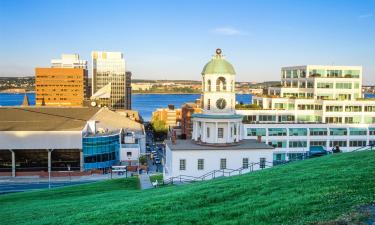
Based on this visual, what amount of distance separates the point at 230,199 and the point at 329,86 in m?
64.5

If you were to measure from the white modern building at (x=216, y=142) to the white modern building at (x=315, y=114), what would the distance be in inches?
774

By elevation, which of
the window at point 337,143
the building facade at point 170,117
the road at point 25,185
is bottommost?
the road at point 25,185

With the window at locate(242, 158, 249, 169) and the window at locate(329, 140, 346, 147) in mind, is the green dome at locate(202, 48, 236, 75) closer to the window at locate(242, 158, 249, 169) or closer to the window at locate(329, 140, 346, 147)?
the window at locate(242, 158, 249, 169)

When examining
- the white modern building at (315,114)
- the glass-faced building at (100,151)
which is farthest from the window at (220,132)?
the glass-faced building at (100,151)

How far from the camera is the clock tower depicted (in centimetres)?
5069

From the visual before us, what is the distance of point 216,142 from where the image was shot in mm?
49938

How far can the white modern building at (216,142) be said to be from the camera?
46938 millimetres

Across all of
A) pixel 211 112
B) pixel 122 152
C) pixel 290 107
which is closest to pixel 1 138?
pixel 122 152

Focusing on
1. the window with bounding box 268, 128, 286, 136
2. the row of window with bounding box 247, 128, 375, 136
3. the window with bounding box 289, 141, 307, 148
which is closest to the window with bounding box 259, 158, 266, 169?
the row of window with bounding box 247, 128, 375, 136

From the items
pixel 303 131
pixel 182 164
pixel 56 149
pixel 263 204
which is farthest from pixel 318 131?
pixel 263 204

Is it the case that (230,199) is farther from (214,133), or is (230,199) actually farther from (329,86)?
(329,86)

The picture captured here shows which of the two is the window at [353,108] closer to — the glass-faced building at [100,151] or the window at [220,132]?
the window at [220,132]

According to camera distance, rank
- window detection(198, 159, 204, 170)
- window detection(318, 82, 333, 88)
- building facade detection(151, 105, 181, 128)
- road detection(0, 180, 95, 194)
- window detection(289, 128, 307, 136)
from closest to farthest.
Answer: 1. window detection(198, 159, 204, 170)
2. road detection(0, 180, 95, 194)
3. window detection(289, 128, 307, 136)
4. window detection(318, 82, 333, 88)
5. building facade detection(151, 105, 181, 128)

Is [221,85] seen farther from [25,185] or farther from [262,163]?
[25,185]
